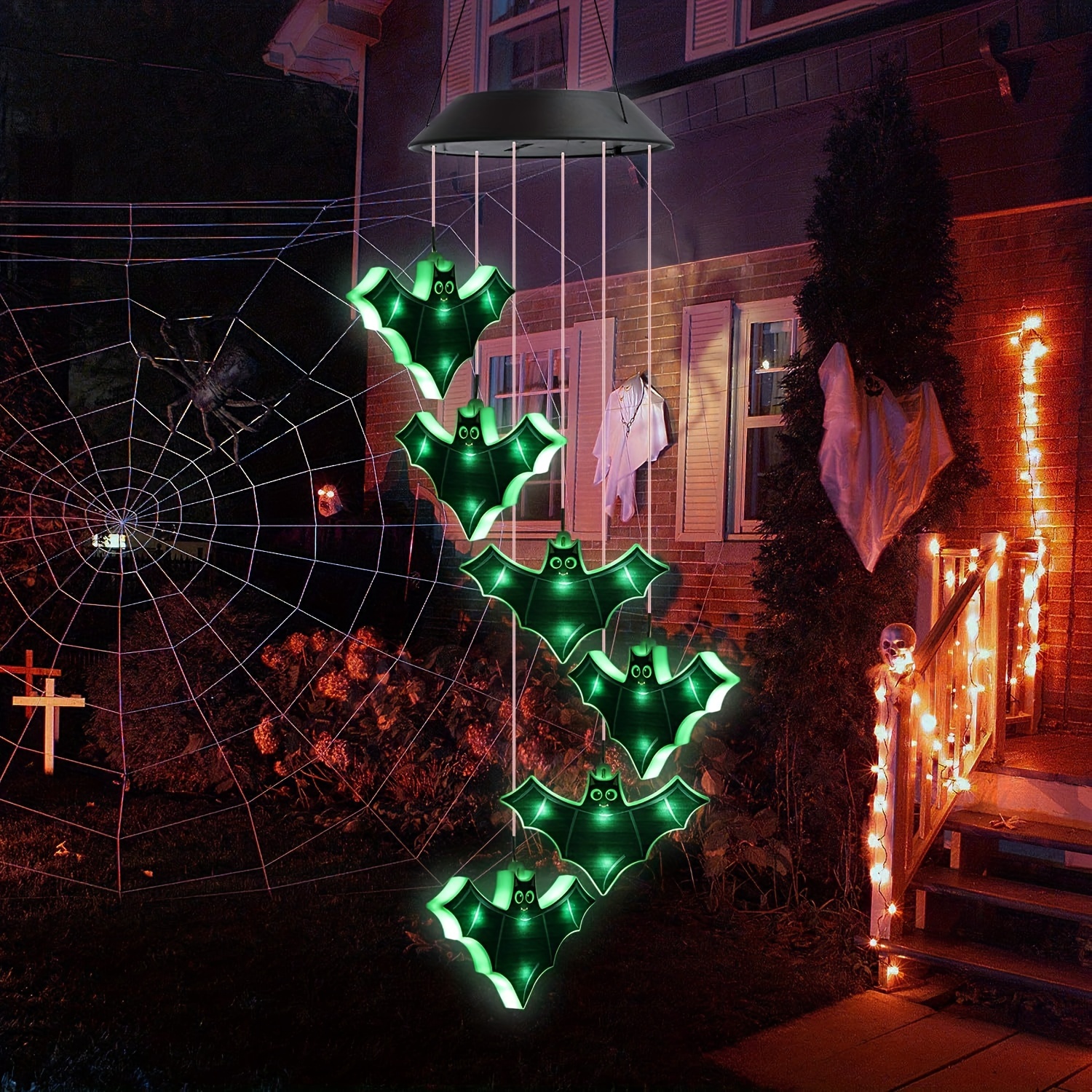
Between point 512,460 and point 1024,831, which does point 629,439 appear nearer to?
point 1024,831

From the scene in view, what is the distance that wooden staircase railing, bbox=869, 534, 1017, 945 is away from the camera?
5.00 metres

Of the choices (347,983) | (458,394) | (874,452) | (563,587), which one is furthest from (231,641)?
(563,587)

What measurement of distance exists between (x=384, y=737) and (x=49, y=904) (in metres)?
2.50

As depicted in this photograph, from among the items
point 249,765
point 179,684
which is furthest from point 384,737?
point 179,684

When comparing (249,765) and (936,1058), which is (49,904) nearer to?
(249,765)

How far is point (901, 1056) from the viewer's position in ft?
14.1

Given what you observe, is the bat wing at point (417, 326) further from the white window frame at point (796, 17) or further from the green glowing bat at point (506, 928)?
the white window frame at point (796, 17)

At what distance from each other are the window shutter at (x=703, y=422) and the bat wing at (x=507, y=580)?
16.3ft

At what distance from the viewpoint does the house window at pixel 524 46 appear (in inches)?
392

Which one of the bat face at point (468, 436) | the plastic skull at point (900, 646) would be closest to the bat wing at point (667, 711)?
the bat face at point (468, 436)

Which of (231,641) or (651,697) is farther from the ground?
(651,697)

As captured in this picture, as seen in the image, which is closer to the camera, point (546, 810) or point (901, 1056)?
point (546, 810)

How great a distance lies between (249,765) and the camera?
8586 millimetres

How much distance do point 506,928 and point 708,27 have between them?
23.3 feet
